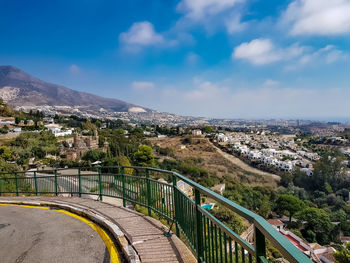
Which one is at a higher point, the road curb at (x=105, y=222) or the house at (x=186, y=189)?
the house at (x=186, y=189)

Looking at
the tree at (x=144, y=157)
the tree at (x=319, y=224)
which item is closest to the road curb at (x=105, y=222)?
the tree at (x=319, y=224)

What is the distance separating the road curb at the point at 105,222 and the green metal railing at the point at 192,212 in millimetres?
875

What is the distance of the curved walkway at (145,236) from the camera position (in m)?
3.59

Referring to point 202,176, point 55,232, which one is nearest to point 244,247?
point 55,232

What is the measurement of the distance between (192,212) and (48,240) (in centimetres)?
315

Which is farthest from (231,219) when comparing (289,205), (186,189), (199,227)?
(289,205)

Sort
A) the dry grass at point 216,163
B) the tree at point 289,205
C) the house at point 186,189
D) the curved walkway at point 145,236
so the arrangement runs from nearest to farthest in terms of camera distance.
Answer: the curved walkway at point 145,236 < the house at point 186,189 < the tree at point 289,205 < the dry grass at point 216,163

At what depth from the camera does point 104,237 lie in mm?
4543

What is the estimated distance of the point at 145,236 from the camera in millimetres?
4316

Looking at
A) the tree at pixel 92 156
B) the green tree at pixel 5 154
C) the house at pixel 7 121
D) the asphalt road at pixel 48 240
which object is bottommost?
the tree at pixel 92 156

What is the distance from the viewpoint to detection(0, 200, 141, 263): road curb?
12.0 ft

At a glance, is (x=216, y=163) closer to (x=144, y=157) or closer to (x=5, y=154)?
(x=144, y=157)

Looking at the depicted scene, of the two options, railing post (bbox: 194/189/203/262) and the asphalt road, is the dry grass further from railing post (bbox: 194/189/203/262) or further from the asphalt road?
railing post (bbox: 194/189/203/262)

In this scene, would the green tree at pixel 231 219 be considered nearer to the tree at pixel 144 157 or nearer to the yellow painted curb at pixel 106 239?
the yellow painted curb at pixel 106 239
